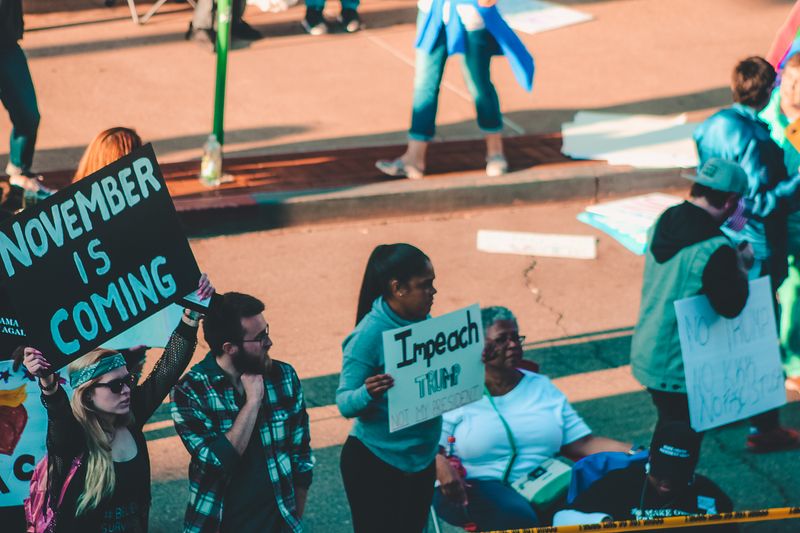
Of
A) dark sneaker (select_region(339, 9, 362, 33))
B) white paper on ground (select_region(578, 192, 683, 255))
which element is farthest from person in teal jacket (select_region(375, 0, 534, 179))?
dark sneaker (select_region(339, 9, 362, 33))

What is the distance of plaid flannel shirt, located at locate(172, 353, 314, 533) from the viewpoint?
3900 millimetres

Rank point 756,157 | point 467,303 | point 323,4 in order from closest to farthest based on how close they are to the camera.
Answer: point 756,157, point 467,303, point 323,4

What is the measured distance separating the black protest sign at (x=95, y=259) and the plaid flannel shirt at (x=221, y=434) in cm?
Answer: 32

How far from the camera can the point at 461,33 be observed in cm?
816

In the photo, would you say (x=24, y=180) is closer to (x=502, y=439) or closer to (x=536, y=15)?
(x=502, y=439)

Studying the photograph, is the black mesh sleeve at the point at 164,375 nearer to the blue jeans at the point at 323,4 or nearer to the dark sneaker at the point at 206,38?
the dark sneaker at the point at 206,38

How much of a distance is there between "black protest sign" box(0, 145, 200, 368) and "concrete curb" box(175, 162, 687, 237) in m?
4.00

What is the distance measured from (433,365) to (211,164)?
171 inches

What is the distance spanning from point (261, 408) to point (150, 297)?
0.53 meters

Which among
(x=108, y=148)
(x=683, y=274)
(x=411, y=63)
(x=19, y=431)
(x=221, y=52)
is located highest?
(x=108, y=148)

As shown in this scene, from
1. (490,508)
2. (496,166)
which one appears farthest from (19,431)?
(496,166)

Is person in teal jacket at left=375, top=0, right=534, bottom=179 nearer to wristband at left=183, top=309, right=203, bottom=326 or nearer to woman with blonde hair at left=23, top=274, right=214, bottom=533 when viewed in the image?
wristband at left=183, top=309, right=203, bottom=326

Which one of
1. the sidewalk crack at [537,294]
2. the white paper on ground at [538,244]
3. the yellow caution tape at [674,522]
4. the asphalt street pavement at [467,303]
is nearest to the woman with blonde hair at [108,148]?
the asphalt street pavement at [467,303]

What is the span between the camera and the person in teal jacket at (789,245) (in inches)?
244
